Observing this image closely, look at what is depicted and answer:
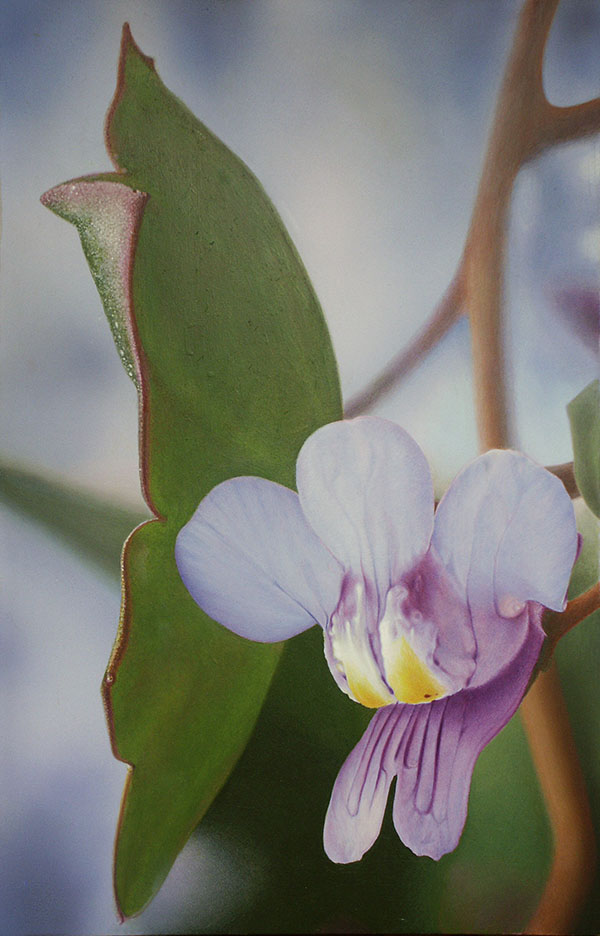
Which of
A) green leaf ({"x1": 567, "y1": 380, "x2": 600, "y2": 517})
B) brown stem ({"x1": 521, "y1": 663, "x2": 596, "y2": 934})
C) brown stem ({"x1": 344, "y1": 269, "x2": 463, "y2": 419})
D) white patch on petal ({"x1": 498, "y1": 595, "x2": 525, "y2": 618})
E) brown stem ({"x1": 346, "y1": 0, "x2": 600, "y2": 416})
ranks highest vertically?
brown stem ({"x1": 346, "y1": 0, "x2": 600, "y2": 416})

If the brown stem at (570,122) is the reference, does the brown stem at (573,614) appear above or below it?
below

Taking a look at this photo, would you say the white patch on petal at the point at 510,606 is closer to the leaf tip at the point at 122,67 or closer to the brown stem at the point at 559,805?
the brown stem at the point at 559,805

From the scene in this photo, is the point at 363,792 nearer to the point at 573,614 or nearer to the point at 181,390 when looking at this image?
the point at 573,614

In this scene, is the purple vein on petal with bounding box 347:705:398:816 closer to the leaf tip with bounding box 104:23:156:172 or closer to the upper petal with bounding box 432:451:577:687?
the upper petal with bounding box 432:451:577:687

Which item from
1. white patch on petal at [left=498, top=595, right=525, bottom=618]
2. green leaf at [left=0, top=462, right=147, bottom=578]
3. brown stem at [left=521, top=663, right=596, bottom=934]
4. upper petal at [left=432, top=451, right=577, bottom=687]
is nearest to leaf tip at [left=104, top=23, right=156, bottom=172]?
green leaf at [left=0, top=462, right=147, bottom=578]

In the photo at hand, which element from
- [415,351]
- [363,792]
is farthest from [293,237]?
[363,792]

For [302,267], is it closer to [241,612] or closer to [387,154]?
[387,154]

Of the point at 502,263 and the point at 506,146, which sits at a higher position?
the point at 506,146

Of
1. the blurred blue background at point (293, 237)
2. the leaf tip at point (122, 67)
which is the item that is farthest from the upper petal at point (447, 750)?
the leaf tip at point (122, 67)
